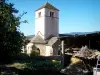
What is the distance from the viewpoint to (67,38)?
830 inches

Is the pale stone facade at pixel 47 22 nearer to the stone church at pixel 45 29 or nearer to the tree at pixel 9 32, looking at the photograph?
the stone church at pixel 45 29

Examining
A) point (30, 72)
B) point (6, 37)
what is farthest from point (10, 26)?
point (30, 72)

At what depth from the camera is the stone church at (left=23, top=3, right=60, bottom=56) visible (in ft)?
158

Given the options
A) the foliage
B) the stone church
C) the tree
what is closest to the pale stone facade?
the stone church

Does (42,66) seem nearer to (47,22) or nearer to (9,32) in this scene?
(9,32)

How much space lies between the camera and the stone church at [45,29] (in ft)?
158

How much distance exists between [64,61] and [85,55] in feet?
12.1

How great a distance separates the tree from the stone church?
2316 cm

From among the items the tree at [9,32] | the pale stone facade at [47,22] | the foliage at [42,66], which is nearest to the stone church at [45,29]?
the pale stone facade at [47,22]

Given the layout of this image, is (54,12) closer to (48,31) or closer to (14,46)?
(48,31)

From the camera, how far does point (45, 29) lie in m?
49.5

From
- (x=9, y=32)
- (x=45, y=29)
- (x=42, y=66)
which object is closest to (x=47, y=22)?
(x=45, y=29)

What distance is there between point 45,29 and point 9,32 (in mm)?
27279

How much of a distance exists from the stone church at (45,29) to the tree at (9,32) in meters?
23.2
